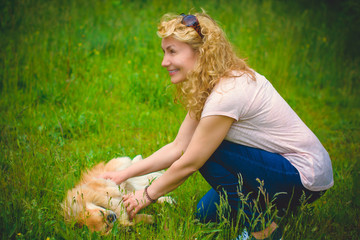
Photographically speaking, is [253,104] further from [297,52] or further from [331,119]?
[297,52]

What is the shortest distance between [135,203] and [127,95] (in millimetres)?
2305

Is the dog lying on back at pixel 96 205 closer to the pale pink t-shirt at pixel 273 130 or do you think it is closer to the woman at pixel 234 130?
the woman at pixel 234 130

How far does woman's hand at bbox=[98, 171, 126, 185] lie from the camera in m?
2.48

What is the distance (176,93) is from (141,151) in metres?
1.00

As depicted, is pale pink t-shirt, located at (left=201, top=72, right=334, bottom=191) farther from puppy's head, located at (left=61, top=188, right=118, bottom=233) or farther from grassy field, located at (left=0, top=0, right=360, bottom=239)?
puppy's head, located at (left=61, top=188, right=118, bottom=233)

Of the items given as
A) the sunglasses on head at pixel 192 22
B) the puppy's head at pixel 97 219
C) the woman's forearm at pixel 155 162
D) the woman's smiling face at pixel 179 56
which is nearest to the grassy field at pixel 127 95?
the puppy's head at pixel 97 219

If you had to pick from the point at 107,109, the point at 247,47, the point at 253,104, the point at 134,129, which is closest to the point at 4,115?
the point at 107,109

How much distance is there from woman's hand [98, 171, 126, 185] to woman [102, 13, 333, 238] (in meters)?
0.39

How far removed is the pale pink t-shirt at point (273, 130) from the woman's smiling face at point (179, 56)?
0.88 ft

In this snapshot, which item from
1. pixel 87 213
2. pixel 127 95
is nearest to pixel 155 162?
pixel 87 213

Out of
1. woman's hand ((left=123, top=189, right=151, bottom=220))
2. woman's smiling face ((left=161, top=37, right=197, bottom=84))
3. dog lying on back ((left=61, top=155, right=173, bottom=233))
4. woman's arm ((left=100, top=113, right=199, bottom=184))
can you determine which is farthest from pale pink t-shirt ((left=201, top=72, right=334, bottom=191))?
dog lying on back ((left=61, top=155, right=173, bottom=233))

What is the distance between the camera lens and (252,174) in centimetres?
203

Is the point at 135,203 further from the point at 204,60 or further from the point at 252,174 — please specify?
the point at 204,60

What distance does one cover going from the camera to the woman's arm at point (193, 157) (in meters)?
1.92
